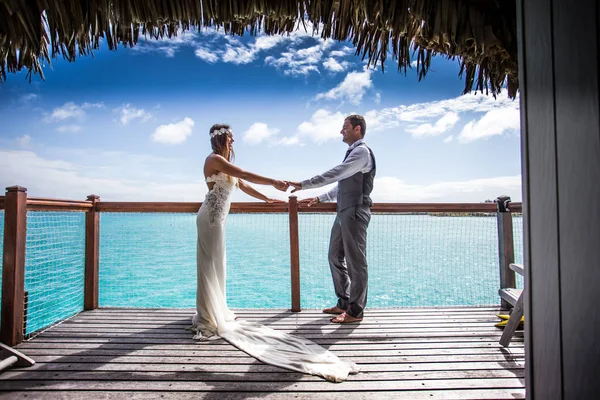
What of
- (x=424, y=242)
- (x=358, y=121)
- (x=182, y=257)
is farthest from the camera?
(x=182, y=257)

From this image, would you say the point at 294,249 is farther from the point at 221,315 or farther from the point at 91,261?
the point at 91,261

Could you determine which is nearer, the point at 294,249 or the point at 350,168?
the point at 350,168

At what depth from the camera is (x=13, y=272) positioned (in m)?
2.85

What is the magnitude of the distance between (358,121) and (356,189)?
0.77 meters

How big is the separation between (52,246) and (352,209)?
339 centimetres

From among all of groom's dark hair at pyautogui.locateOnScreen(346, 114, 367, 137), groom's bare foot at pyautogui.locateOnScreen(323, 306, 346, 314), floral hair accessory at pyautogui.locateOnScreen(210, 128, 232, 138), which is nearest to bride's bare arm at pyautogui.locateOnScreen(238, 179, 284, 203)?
floral hair accessory at pyautogui.locateOnScreen(210, 128, 232, 138)

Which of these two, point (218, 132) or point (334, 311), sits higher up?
point (218, 132)

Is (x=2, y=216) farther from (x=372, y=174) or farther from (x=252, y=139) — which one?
(x=252, y=139)

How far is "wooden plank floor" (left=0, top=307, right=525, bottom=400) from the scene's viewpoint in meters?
2.09

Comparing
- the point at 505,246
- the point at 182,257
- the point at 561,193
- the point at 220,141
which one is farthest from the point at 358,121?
the point at 182,257

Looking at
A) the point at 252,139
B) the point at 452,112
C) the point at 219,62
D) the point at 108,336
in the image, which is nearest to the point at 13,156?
the point at 252,139

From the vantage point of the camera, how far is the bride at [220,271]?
2.82 meters

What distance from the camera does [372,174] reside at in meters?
3.49

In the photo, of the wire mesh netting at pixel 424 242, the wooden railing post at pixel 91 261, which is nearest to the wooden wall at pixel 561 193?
the wire mesh netting at pixel 424 242
